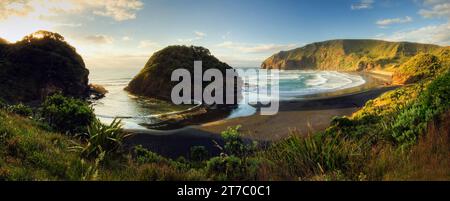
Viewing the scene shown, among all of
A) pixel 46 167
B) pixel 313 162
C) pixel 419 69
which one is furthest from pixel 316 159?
pixel 419 69

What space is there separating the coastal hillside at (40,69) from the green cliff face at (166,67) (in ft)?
36.9

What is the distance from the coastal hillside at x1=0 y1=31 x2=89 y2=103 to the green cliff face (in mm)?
11239

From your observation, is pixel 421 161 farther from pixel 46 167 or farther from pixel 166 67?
pixel 166 67

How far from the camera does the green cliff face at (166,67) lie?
68438 millimetres

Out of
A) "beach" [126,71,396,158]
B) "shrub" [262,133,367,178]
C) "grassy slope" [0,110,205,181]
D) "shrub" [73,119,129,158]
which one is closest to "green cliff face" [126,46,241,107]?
"beach" [126,71,396,158]

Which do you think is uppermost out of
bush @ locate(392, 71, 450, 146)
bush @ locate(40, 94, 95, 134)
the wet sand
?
bush @ locate(392, 71, 450, 146)

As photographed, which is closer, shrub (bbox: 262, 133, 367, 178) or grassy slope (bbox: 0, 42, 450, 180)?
grassy slope (bbox: 0, 42, 450, 180)

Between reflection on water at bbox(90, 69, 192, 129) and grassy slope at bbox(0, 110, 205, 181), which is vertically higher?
grassy slope at bbox(0, 110, 205, 181)

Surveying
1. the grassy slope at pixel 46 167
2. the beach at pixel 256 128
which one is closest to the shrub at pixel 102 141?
the grassy slope at pixel 46 167

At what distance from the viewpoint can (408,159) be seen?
6.77 m

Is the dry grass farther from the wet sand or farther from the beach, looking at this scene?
the wet sand

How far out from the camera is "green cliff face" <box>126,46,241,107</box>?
225 feet

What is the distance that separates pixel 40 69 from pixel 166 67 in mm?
23550
